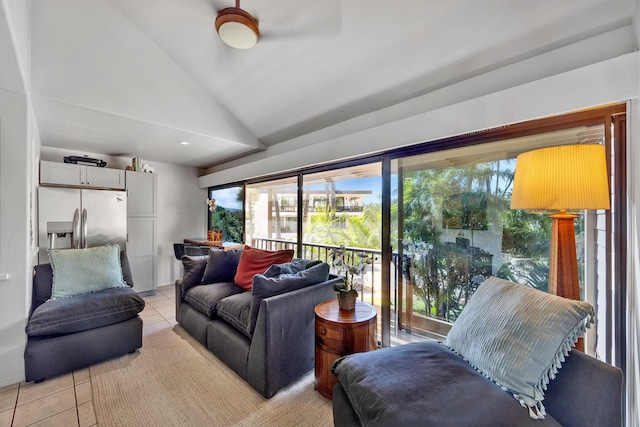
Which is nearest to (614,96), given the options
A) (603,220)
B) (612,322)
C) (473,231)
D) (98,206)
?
(603,220)

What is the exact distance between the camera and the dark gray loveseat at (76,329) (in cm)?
207

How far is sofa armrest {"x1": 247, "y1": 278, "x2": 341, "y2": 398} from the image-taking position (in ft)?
6.14

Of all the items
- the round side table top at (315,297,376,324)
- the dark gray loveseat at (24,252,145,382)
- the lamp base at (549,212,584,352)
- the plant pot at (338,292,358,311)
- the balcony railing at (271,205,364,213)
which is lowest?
the dark gray loveseat at (24,252,145,382)

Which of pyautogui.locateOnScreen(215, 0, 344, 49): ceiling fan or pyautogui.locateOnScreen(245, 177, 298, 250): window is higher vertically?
pyautogui.locateOnScreen(215, 0, 344, 49): ceiling fan

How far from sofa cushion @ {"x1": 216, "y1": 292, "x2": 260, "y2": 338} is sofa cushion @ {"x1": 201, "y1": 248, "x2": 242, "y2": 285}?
1.97 ft

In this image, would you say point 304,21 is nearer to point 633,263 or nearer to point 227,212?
point 633,263

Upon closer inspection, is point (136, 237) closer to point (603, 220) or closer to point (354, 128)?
point (354, 128)

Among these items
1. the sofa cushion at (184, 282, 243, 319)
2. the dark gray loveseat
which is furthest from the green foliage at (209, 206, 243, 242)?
the dark gray loveseat

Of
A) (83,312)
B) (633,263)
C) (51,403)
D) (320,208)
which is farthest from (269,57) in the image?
(51,403)

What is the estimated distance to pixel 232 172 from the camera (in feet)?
14.4

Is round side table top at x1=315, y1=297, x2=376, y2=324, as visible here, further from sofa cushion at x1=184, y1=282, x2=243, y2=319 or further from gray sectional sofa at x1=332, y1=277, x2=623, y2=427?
sofa cushion at x1=184, y1=282, x2=243, y2=319

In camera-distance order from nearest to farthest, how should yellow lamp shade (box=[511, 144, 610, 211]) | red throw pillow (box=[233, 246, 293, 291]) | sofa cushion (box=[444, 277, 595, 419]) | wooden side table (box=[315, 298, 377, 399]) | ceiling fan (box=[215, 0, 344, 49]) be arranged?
sofa cushion (box=[444, 277, 595, 419])
yellow lamp shade (box=[511, 144, 610, 211])
wooden side table (box=[315, 298, 377, 399])
ceiling fan (box=[215, 0, 344, 49])
red throw pillow (box=[233, 246, 293, 291])

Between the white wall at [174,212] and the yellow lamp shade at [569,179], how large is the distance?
17.0 ft

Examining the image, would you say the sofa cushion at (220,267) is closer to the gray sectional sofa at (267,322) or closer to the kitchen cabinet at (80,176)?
the gray sectional sofa at (267,322)
